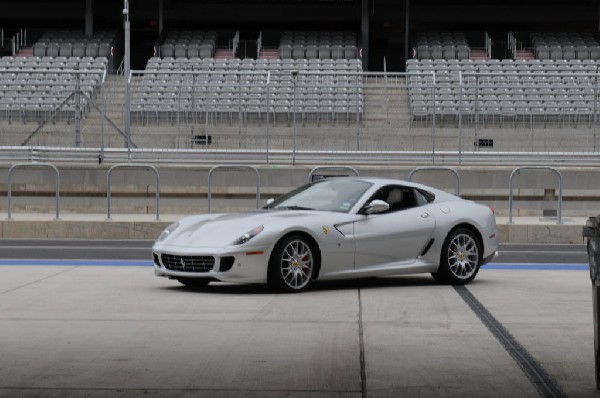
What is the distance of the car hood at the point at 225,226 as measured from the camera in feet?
40.4

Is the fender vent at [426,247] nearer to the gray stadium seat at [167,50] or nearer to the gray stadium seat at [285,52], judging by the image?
the gray stadium seat at [285,52]

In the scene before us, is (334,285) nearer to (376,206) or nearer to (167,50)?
(376,206)

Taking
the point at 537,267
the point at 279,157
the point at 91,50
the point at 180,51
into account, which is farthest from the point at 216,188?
the point at 91,50

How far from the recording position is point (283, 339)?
8.98 m

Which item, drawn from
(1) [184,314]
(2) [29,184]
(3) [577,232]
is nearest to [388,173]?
(3) [577,232]

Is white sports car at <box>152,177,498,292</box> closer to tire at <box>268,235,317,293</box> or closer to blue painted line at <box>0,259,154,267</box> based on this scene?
tire at <box>268,235,317,293</box>

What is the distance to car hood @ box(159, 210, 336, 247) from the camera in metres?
12.3

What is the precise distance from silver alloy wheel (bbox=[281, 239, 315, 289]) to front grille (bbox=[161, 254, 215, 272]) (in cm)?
73

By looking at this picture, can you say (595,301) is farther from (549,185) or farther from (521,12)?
(521,12)

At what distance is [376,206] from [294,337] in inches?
160

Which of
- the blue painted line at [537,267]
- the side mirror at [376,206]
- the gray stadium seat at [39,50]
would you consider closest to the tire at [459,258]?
the side mirror at [376,206]

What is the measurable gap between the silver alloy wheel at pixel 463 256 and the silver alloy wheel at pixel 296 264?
183 cm

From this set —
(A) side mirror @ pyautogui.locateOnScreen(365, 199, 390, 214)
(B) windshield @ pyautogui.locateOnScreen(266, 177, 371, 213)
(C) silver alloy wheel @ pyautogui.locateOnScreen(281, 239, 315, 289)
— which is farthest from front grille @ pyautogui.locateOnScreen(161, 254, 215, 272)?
(A) side mirror @ pyautogui.locateOnScreen(365, 199, 390, 214)

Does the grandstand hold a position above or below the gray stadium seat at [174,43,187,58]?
below
